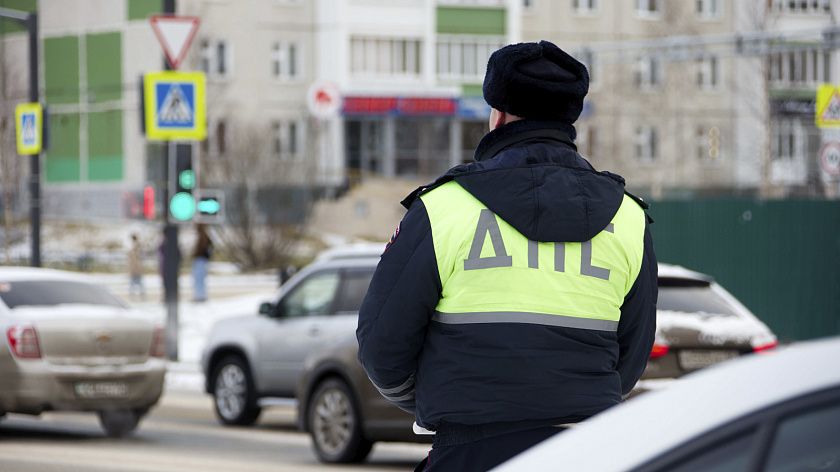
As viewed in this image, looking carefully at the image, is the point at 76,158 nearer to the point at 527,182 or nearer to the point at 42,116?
the point at 42,116

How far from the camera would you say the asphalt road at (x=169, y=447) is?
9.97 metres

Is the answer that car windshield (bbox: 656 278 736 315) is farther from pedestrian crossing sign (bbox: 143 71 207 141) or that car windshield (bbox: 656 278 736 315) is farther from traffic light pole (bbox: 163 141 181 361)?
traffic light pole (bbox: 163 141 181 361)

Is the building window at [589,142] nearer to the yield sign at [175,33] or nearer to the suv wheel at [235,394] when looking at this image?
the yield sign at [175,33]

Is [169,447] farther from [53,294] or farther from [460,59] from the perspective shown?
[460,59]

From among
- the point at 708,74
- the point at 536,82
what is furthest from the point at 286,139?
the point at 536,82

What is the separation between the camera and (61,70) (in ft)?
198


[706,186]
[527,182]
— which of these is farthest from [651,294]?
[706,186]

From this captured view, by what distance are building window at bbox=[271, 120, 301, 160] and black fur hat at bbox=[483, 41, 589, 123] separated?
5495cm

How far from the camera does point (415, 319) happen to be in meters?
3.00

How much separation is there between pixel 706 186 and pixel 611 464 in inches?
2414

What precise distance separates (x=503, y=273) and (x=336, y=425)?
769 cm

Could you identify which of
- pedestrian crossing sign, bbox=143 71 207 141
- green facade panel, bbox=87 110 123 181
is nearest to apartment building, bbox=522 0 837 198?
green facade panel, bbox=87 110 123 181

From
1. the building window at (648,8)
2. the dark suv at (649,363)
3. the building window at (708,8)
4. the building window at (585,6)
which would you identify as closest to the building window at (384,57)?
the building window at (585,6)

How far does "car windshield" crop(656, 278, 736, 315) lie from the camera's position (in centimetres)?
944
